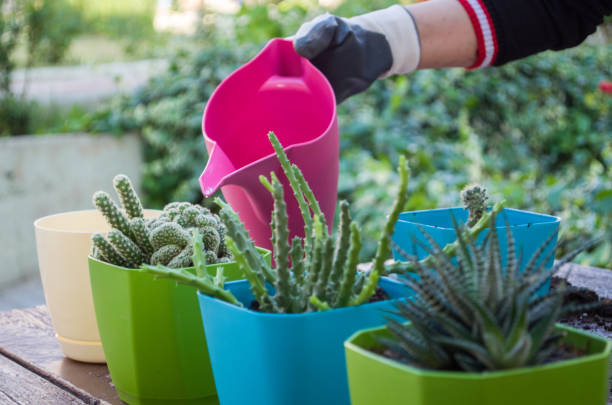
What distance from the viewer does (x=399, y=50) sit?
3.16 feet

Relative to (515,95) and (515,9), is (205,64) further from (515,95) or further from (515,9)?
(515,9)

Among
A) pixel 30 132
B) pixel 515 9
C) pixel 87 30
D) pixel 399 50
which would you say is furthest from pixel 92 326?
pixel 87 30

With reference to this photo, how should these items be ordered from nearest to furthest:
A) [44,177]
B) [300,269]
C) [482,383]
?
[482,383], [300,269], [44,177]

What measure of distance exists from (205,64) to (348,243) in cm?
297

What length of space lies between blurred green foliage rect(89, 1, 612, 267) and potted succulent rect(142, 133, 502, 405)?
1.91 meters

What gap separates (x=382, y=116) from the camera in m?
3.14

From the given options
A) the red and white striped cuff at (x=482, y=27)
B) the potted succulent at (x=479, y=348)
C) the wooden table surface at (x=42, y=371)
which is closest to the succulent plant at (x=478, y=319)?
the potted succulent at (x=479, y=348)

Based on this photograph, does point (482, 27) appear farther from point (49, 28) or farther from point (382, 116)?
point (49, 28)

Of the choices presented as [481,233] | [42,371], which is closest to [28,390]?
[42,371]

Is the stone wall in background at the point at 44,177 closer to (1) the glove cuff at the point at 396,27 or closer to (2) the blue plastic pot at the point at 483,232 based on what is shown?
(1) the glove cuff at the point at 396,27

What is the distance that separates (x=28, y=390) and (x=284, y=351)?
321mm

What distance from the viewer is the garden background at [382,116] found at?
107 inches

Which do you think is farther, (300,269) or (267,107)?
(267,107)

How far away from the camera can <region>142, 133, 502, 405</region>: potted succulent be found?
1.37 feet
